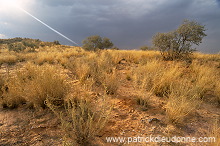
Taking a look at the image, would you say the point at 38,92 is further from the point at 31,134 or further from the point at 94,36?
the point at 94,36

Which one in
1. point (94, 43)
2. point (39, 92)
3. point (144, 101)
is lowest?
point (144, 101)

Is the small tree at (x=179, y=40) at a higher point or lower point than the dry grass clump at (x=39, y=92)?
higher

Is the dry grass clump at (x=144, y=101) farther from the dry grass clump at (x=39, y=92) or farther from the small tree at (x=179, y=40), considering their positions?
the small tree at (x=179, y=40)

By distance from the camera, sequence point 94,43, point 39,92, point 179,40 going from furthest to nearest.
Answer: point 94,43
point 179,40
point 39,92

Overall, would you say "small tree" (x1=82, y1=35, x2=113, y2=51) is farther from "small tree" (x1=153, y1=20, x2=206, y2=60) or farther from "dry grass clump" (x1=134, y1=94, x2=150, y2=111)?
"dry grass clump" (x1=134, y1=94, x2=150, y2=111)

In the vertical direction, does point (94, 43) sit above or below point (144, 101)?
above

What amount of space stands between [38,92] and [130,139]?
7.16 ft

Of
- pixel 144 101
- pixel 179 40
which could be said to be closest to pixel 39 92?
pixel 144 101

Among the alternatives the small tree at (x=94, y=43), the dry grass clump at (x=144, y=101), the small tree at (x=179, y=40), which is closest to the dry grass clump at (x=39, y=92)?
the dry grass clump at (x=144, y=101)

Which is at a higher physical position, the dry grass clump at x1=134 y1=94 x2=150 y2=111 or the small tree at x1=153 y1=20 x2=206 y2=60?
the small tree at x1=153 y1=20 x2=206 y2=60

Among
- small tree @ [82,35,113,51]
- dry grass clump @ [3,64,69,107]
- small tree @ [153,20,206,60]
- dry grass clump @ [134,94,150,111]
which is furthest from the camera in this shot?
small tree @ [82,35,113,51]

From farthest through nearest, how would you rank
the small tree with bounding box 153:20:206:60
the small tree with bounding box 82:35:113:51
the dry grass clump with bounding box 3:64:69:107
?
the small tree with bounding box 82:35:113:51, the small tree with bounding box 153:20:206:60, the dry grass clump with bounding box 3:64:69:107

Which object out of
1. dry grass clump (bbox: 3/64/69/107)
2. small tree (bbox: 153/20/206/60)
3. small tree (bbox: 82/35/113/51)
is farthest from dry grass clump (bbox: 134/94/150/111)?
small tree (bbox: 82/35/113/51)

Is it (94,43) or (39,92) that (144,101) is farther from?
(94,43)
